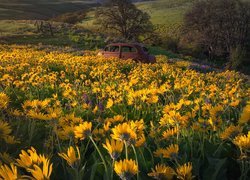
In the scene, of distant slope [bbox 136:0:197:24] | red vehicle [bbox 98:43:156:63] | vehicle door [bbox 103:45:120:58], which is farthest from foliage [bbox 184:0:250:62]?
red vehicle [bbox 98:43:156:63]

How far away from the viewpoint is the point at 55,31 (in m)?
43.4

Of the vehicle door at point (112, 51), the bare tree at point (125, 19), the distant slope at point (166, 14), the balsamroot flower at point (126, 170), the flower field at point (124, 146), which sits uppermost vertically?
the balsamroot flower at point (126, 170)

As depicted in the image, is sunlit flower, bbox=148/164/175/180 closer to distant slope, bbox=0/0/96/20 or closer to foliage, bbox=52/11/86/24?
foliage, bbox=52/11/86/24

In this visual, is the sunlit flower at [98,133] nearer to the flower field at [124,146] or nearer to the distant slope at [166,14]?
the flower field at [124,146]

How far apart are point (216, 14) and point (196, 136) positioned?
6505 cm

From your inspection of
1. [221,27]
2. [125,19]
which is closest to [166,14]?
[221,27]

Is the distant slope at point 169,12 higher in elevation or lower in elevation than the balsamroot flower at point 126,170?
lower

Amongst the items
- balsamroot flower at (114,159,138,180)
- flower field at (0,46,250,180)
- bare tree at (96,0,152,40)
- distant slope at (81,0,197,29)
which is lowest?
distant slope at (81,0,197,29)

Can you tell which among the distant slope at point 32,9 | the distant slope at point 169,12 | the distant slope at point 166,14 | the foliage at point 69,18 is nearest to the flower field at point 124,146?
the distant slope at point 166,14

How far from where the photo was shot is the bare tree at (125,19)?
5688 centimetres

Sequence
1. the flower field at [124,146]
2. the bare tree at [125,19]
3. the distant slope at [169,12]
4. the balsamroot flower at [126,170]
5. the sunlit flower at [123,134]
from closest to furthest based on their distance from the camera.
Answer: the balsamroot flower at [126,170] → the flower field at [124,146] → the sunlit flower at [123,134] → the bare tree at [125,19] → the distant slope at [169,12]

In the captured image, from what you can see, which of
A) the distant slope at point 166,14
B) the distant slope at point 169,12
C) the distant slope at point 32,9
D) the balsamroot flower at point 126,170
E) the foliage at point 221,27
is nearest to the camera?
the balsamroot flower at point 126,170

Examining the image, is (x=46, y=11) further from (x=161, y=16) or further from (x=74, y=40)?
(x=74, y=40)

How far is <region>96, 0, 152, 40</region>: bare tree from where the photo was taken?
2239 inches
